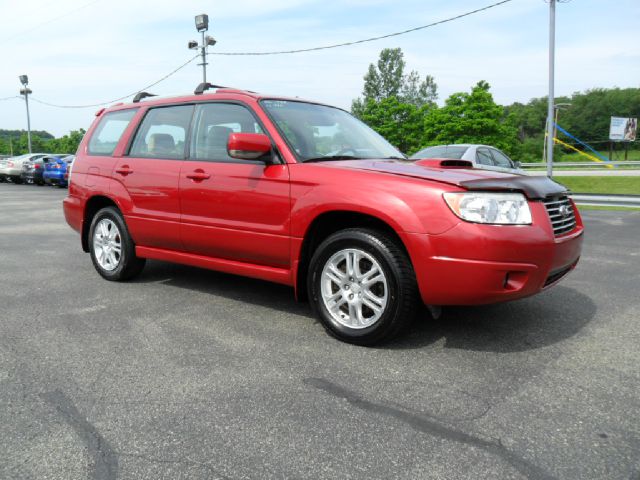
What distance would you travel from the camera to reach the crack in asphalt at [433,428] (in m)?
2.17

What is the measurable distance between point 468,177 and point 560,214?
2.46ft

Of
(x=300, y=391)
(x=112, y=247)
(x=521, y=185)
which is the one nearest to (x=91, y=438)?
(x=300, y=391)

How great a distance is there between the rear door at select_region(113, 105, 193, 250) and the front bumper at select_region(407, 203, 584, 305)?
233cm

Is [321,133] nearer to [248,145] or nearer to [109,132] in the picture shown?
[248,145]

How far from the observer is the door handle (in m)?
4.38

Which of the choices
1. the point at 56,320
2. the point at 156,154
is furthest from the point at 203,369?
the point at 156,154

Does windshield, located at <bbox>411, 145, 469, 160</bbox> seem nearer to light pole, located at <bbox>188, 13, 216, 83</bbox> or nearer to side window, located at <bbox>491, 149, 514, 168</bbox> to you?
side window, located at <bbox>491, 149, 514, 168</bbox>

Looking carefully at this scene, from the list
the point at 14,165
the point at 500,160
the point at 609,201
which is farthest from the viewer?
the point at 14,165

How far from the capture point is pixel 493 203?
10.6 ft

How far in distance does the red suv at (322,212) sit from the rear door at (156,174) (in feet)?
0.05

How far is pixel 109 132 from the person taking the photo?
18.1ft

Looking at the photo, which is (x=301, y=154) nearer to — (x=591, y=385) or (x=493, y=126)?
(x=591, y=385)

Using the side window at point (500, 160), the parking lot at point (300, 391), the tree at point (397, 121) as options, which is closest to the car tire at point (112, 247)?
the parking lot at point (300, 391)

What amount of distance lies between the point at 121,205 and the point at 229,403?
9.96ft
